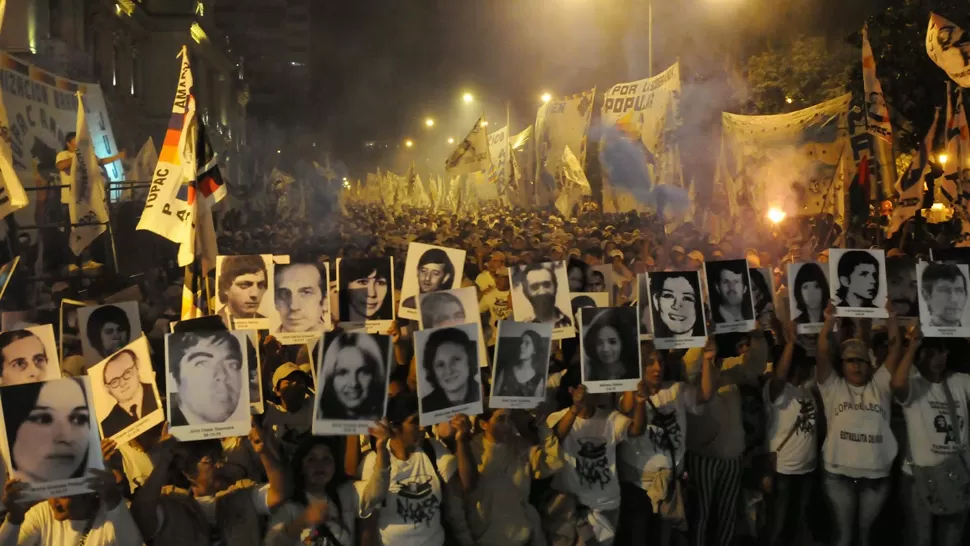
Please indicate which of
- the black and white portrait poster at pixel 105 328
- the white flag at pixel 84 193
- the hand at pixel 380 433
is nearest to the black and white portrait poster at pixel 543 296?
the hand at pixel 380 433

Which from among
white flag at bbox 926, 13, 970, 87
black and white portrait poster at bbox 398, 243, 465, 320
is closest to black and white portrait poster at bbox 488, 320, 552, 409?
black and white portrait poster at bbox 398, 243, 465, 320

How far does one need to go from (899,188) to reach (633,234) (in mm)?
5170

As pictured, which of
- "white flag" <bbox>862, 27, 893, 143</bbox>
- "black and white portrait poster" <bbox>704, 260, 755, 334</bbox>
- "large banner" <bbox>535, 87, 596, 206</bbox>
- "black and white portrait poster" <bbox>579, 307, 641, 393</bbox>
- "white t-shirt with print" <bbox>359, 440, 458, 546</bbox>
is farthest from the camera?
"large banner" <bbox>535, 87, 596, 206</bbox>

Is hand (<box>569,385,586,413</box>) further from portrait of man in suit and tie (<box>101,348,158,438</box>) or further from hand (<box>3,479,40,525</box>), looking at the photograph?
hand (<box>3,479,40,525</box>)

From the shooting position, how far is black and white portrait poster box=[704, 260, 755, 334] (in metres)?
5.73

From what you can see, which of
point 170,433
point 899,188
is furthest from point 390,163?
point 170,433

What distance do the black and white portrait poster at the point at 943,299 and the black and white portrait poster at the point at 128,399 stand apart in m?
4.61

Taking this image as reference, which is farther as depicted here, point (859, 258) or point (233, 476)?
point (859, 258)

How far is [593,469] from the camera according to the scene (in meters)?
5.18

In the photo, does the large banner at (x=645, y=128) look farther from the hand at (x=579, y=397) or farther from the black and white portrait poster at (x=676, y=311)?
the hand at (x=579, y=397)

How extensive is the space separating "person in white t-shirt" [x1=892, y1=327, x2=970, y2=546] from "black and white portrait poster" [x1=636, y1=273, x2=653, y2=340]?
1.57m

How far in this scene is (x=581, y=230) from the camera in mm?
15688

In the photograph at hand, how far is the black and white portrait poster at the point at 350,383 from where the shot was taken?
174 inches

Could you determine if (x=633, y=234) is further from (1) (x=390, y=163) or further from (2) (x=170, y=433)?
(1) (x=390, y=163)
